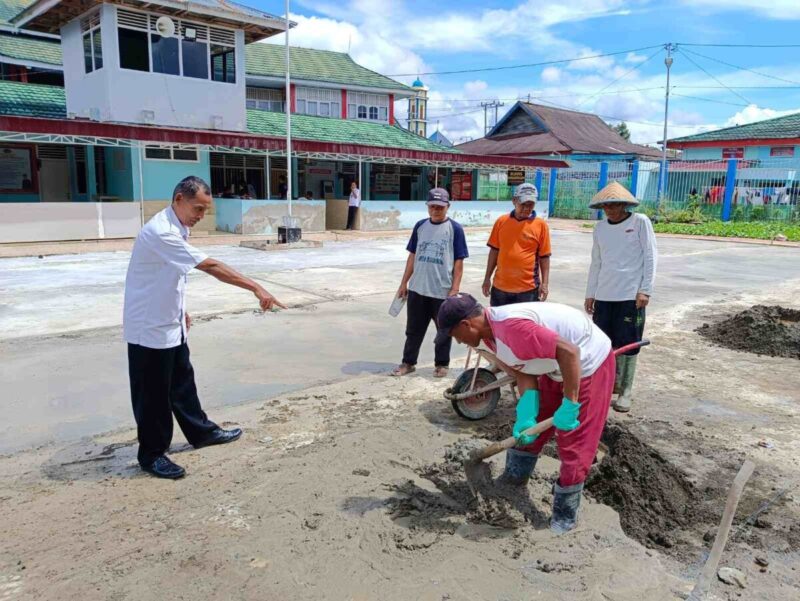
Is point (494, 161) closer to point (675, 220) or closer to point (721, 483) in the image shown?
point (675, 220)

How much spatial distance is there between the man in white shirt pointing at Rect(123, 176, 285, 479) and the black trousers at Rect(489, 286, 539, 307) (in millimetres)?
2531

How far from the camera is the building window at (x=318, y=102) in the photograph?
30.2 m

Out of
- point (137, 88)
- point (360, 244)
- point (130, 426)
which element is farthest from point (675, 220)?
point (130, 426)

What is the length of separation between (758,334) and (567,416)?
5454 millimetres

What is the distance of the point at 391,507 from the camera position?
3.30m

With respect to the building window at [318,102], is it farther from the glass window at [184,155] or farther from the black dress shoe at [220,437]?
the black dress shoe at [220,437]

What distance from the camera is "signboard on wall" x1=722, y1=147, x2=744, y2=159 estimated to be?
3262cm

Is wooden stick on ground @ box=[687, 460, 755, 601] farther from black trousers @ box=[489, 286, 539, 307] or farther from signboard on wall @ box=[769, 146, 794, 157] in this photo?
signboard on wall @ box=[769, 146, 794, 157]

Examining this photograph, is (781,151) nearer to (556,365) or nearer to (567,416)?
(556,365)

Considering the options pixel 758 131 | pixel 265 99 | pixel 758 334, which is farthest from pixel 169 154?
pixel 758 131

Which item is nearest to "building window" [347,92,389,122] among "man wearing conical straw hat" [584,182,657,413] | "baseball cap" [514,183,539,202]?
"baseball cap" [514,183,539,202]

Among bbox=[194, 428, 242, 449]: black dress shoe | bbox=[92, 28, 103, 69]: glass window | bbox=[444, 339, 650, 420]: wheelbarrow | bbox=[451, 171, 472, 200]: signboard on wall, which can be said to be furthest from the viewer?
bbox=[451, 171, 472, 200]: signboard on wall

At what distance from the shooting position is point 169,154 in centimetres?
1925

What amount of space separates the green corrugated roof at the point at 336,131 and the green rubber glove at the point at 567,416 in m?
19.7
